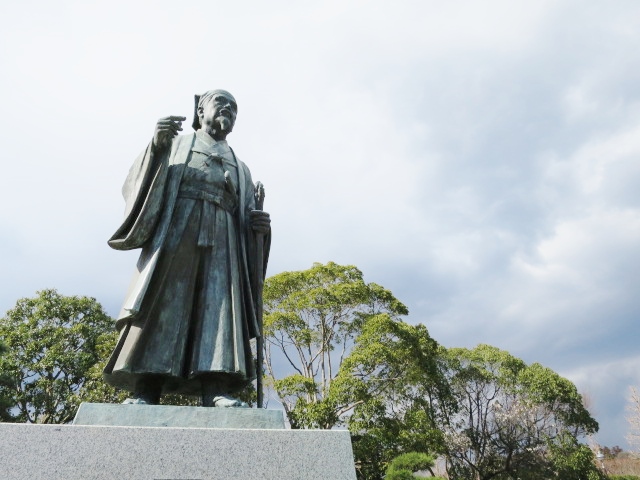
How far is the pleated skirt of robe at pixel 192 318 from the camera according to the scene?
151 inches

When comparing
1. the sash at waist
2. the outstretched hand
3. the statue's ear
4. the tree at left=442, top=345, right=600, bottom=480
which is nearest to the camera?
the outstretched hand

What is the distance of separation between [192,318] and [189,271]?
0.39m

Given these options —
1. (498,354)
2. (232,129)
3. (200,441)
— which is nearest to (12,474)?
(200,441)

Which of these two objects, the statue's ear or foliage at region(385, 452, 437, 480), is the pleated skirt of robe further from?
foliage at region(385, 452, 437, 480)

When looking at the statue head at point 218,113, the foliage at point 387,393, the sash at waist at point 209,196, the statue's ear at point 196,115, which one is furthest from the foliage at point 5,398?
the sash at waist at point 209,196

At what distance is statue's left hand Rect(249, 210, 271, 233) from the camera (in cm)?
470

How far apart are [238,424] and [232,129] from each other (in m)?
2.82

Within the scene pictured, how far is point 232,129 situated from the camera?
16.3ft

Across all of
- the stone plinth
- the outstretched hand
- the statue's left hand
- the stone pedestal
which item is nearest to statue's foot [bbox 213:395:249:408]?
the stone plinth

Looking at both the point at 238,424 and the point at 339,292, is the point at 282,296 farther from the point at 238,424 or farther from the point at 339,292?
the point at 238,424

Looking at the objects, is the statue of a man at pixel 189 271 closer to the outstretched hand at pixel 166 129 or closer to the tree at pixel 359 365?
the outstretched hand at pixel 166 129

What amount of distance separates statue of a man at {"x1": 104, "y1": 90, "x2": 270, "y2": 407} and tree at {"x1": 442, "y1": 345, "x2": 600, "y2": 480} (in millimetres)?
25552

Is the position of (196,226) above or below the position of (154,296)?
above

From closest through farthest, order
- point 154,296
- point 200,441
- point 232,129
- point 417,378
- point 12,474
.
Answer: point 12,474 → point 200,441 → point 154,296 → point 232,129 → point 417,378
